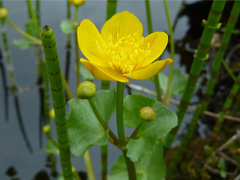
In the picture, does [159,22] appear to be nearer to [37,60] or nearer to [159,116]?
[37,60]

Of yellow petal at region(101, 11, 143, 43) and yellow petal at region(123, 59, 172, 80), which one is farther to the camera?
yellow petal at region(101, 11, 143, 43)

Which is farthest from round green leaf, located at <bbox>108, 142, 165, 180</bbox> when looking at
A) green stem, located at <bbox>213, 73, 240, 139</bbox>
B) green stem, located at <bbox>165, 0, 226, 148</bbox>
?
green stem, located at <bbox>213, 73, 240, 139</bbox>

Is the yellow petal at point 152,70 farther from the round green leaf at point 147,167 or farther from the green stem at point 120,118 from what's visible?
the round green leaf at point 147,167

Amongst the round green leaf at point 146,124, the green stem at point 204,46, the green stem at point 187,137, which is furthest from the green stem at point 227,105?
the round green leaf at point 146,124

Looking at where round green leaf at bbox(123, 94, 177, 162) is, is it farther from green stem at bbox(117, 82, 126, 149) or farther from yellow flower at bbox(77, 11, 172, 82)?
yellow flower at bbox(77, 11, 172, 82)

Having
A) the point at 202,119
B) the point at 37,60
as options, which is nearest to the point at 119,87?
the point at 202,119
